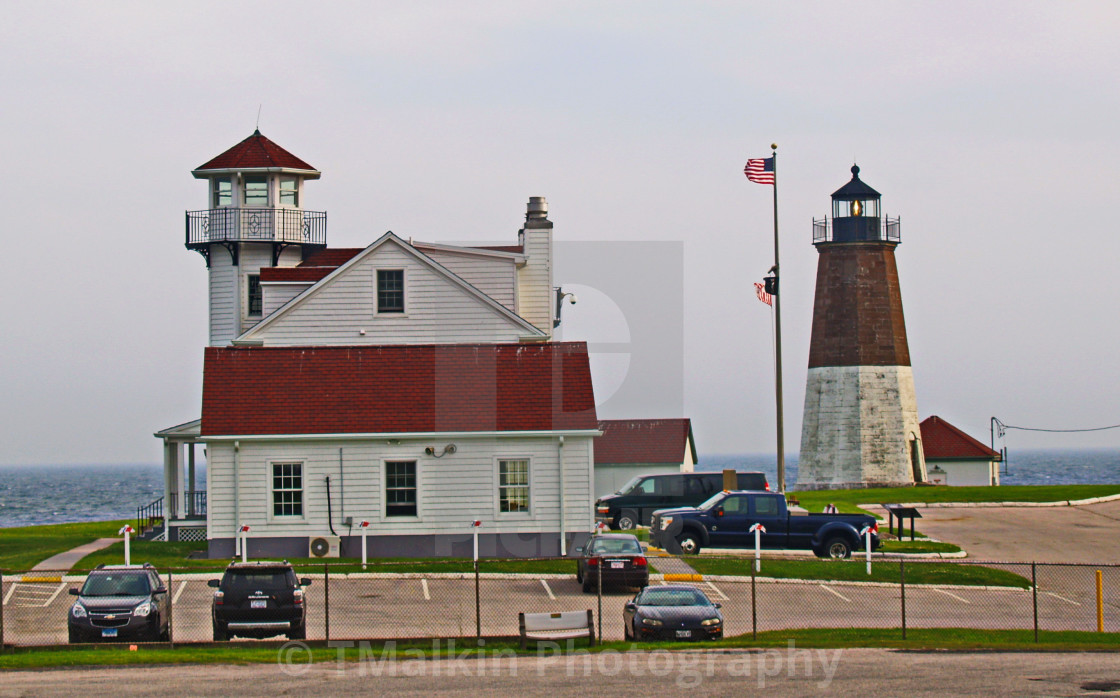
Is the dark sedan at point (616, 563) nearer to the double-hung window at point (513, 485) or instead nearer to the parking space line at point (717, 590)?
the parking space line at point (717, 590)

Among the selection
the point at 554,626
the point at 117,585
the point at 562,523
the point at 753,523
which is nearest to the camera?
the point at 554,626

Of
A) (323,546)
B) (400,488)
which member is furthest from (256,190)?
(323,546)

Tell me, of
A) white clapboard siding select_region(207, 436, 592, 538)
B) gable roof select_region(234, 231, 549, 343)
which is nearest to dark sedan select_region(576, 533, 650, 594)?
white clapboard siding select_region(207, 436, 592, 538)

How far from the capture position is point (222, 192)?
139 feet

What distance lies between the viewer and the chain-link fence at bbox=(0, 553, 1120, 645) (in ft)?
74.0

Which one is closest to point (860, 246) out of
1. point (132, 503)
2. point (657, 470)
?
point (657, 470)

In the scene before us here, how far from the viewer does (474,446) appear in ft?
109

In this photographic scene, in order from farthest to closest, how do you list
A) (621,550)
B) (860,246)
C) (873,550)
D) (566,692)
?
1. (860,246)
2. (873,550)
3. (621,550)
4. (566,692)

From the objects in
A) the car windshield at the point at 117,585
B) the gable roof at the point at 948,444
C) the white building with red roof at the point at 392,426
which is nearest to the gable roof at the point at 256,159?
the white building with red roof at the point at 392,426

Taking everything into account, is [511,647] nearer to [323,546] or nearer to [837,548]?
[323,546]

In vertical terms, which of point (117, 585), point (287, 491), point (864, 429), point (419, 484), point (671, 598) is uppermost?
point (864, 429)

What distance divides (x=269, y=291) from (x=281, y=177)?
5.01 metres

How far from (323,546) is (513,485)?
4.90 meters

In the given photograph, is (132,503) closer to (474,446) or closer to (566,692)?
(474,446)
